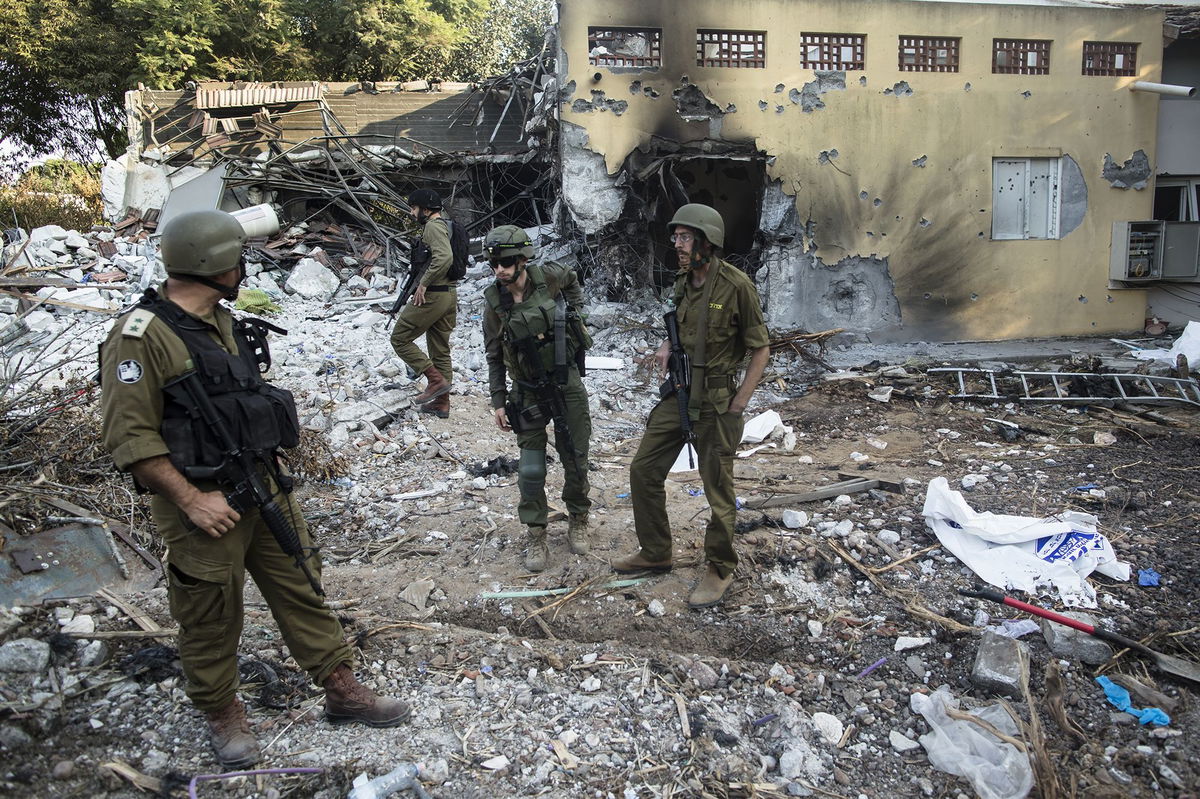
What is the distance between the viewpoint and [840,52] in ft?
29.0

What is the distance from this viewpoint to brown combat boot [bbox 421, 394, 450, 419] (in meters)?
6.57

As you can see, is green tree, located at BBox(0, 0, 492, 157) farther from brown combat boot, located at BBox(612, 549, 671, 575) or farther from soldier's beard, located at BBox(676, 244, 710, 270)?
brown combat boot, located at BBox(612, 549, 671, 575)

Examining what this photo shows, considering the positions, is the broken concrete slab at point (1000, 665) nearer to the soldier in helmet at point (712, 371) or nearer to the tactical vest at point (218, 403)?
the soldier in helmet at point (712, 371)

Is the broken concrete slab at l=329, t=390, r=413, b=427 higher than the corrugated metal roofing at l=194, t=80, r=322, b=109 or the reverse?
the reverse

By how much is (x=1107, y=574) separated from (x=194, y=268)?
4.05 meters

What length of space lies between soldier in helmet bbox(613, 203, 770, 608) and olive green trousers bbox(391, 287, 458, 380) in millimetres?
3218

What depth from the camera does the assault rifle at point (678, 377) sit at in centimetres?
351

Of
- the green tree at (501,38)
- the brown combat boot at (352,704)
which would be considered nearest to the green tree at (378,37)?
the green tree at (501,38)

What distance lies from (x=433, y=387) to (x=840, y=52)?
6131 mm

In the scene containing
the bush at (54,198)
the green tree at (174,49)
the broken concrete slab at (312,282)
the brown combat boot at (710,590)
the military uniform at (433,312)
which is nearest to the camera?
the brown combat boot at (710,590)

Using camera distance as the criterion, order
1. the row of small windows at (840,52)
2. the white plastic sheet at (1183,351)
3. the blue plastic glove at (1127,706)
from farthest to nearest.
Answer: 1. the row of small windows at (840,52)
2. the white plastic sheet at (1183,351)
3. the blue plastic glove at (1127,706)

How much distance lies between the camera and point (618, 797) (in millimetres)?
2463

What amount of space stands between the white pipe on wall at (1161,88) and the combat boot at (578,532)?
347 inches

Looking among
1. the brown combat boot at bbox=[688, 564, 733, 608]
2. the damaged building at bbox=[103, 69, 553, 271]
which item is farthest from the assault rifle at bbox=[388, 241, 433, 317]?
the damaged building at bbox=[103, 69, 553, 271]
